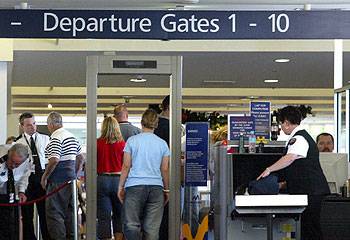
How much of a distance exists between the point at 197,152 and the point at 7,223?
7.09 ft

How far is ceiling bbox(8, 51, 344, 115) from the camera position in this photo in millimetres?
14133

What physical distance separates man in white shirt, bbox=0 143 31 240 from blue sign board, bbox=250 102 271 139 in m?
2.67

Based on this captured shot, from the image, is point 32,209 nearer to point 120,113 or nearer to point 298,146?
point 120,113

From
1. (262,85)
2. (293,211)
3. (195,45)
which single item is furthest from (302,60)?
(293,211)

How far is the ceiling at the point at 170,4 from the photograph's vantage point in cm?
851

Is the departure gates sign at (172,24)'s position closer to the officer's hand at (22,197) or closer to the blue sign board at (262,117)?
the blue sign board at (262,117)

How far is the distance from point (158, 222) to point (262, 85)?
11.5 metres

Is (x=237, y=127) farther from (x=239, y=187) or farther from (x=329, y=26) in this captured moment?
(x=329, y=26)

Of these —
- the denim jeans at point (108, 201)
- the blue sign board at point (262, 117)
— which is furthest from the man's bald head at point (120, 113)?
the blue sign board at point (262, 117)

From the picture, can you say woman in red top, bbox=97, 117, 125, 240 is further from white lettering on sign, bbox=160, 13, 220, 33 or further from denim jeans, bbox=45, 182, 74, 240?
white lettering on sign, bbox=160, 13, 220, 33

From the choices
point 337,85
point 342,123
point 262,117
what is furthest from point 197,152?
point 337,85

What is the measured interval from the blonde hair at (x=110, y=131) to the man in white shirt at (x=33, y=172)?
1.19m

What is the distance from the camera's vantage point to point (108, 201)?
31.4 feet

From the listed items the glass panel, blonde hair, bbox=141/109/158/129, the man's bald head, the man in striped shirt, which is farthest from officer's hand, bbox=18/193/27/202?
the glass panel
